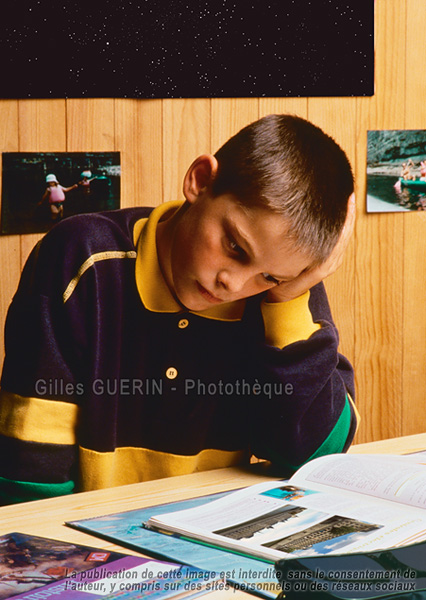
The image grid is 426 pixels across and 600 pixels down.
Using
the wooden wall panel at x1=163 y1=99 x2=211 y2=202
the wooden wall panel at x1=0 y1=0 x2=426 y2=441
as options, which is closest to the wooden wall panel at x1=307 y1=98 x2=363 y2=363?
the wooden wall panel at x1=0 y1=0 x2=426 y2=441

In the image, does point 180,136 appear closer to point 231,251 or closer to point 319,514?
point 231,251

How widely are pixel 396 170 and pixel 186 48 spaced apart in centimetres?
81

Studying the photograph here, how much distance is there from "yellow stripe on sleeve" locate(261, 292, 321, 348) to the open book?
0.22 meters

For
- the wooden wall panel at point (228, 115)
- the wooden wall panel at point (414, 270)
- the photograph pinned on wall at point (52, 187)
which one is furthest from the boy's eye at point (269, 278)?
the wooden wall panel at point (414, 270)

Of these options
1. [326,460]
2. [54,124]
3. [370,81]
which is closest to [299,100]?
[370,81]

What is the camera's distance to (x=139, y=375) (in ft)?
4.02

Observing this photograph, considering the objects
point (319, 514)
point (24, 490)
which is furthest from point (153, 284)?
point (319, 514)

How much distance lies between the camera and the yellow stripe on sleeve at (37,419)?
110cm

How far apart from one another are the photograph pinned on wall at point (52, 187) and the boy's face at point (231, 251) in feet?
2.35

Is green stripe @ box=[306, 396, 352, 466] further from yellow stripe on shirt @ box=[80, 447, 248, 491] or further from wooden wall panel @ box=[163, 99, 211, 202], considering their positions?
wooden wall panel @ box=[163, 99, 211, 202]

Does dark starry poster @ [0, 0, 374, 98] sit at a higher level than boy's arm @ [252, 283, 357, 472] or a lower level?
higher

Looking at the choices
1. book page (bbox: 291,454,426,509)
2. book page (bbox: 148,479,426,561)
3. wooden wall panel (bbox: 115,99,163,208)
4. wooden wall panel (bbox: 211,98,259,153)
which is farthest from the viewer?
wooden wall panel (bbox: 211,98,259,153)

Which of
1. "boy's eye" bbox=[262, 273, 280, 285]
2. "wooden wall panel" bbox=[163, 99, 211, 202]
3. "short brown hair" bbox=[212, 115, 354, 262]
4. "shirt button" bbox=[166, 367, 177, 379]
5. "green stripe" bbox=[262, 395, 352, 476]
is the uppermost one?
"wooden wall panel" bbox=[163, 99, 211, 202]

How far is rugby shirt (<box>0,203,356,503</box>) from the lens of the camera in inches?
44.7
